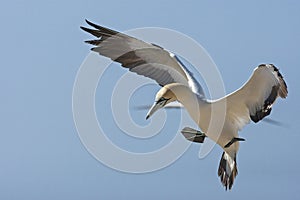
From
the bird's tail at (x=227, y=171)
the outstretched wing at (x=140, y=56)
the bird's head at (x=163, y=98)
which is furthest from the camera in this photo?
the bird's tail at (x=227, y=171)

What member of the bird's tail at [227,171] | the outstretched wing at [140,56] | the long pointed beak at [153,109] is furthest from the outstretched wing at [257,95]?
the long pointed beak at [153,109]

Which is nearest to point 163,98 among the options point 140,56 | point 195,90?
point 195,90

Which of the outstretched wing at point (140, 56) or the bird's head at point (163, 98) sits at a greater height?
the outstretched wing at point (140, 56)

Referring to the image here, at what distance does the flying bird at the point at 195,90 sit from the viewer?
832 cm

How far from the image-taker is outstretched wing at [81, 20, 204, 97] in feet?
29.5

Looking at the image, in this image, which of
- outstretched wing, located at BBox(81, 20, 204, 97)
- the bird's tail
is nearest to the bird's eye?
outstretched wing, located at BBox(81, 20, 204, 97)

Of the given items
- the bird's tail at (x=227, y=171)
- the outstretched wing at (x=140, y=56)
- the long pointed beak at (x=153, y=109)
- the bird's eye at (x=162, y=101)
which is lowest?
the bird's tail at (x=227, y=171)

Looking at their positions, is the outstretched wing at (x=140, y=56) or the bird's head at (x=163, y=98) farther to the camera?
the outstretched wing at (x=140, y=56)

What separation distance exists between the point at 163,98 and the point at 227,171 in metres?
1.53

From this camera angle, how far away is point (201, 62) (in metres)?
8.59

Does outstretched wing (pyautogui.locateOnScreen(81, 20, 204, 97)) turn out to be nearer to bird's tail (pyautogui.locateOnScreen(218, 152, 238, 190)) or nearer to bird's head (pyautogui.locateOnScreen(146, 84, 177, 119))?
bird's head (pyautogui.locateOnScreen(146, 84, 177, 119))

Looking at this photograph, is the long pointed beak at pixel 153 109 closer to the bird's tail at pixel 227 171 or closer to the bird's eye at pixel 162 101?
the bird's eye at pixel 162 101

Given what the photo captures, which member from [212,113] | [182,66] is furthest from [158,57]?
[212,113]

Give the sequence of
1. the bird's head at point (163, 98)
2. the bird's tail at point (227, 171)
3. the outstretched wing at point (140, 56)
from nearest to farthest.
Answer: the bird's head at point (163, 98), the outstretched wing at point (140, 56), the bird's tail at point (227, 171)
